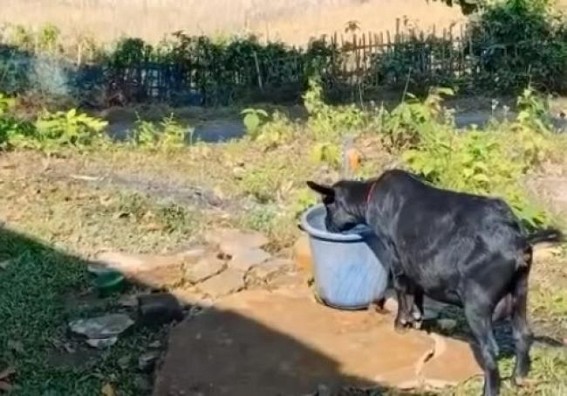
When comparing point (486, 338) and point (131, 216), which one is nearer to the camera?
point (486, 338)

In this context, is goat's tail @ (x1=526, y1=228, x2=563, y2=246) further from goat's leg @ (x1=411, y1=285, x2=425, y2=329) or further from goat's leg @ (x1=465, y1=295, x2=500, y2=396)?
goat's leg @ (x1=465, y1=295, x2=500, y2=396)

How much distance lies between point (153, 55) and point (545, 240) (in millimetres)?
8996

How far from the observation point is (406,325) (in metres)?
5.70

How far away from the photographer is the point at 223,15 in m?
19.2

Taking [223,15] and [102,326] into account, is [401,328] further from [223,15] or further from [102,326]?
[223,15]

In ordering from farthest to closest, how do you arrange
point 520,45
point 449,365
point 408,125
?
point 520,45
point 408,125
point 449,365

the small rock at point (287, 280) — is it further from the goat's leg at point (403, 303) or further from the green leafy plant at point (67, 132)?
the green leafy plant at point (67, 132)

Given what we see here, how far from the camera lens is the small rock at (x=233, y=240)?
6.94m

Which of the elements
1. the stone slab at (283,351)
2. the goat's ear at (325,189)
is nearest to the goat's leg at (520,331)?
the stone slab at (283,351)

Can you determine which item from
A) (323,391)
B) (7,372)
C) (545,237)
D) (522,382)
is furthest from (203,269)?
(522,382)

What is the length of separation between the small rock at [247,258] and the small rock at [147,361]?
1166 mm

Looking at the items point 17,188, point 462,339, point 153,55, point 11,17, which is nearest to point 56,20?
point 11,17

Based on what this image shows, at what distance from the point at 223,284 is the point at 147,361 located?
3.34ft

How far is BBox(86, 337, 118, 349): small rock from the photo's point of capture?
18.7 feet
